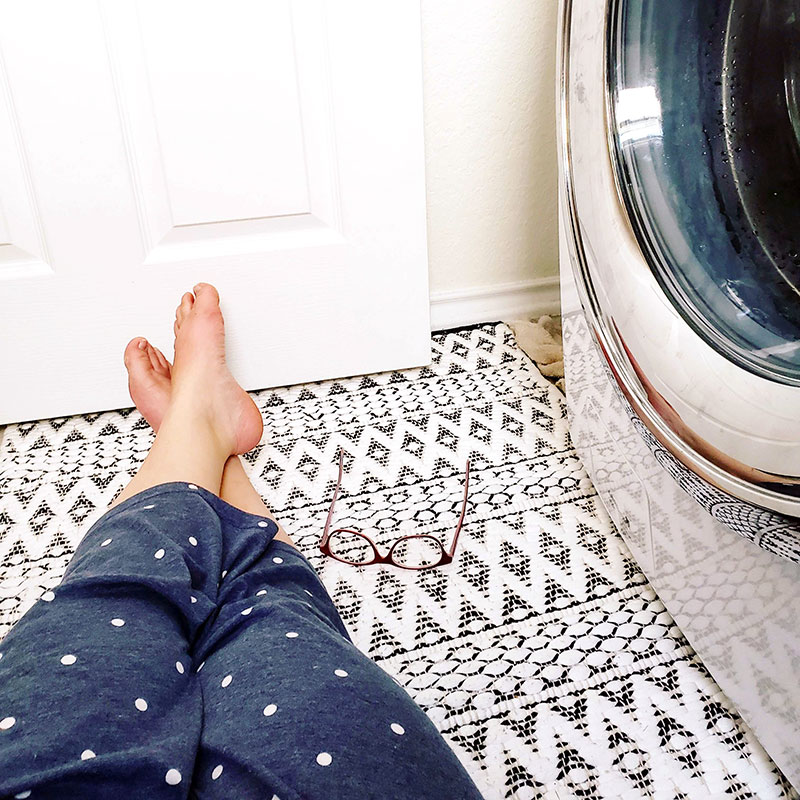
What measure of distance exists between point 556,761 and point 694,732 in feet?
0.42

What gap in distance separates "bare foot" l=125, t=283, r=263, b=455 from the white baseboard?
0.41m

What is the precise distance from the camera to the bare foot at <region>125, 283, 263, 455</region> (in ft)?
3.29

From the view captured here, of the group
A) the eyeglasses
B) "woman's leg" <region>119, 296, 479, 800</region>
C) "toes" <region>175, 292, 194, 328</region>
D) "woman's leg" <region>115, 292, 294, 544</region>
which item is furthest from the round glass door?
"toes" <region>175, 292, 194, 328</region>

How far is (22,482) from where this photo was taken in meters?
1.06

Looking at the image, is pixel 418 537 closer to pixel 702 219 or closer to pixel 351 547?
pixel 351 547

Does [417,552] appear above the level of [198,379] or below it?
below

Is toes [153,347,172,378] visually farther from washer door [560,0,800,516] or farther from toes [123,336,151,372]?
washer door [560,0,800,516]

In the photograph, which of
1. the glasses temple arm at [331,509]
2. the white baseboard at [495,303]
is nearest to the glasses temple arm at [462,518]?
the glasses temple arm at [331,509]

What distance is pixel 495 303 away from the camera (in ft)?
4.51

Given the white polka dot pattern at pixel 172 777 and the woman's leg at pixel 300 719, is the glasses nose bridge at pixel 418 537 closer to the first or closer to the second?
the woman's leg at pixel 300 719

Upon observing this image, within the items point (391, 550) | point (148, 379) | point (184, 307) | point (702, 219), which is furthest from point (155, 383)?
point (702, 219)

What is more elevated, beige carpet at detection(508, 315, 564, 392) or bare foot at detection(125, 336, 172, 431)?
bare foot at detection(125, 336, 172, 431)

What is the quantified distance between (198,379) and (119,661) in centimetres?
57

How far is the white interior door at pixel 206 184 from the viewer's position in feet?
3.23
